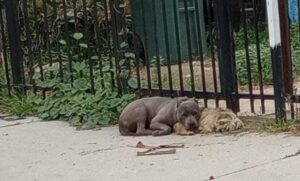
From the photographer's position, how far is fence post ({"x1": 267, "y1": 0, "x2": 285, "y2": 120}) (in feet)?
21.4

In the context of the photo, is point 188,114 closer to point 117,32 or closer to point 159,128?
point 159,128

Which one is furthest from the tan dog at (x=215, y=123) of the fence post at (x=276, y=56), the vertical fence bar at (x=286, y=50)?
the vertical fence bar at (x=286, y=50)

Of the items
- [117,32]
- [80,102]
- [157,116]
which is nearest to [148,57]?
[117,32]

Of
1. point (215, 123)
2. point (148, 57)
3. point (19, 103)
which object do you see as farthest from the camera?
point (19, 103)

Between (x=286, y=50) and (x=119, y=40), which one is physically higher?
(x=119, y=40)

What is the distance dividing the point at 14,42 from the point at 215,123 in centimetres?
349

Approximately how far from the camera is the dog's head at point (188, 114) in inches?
262

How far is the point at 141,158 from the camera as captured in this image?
5.94 metres

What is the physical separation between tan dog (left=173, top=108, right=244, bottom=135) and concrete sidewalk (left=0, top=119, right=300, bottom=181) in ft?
0.36

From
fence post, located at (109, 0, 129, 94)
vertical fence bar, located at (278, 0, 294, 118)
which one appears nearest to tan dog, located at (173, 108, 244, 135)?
vertical fence bar, located at (278, 0, 294, 118)

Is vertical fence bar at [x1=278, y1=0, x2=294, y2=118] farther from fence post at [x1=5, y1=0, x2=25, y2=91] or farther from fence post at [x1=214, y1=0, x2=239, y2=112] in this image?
fence post at [x1=5, y1=0, x2=25, y2=91]

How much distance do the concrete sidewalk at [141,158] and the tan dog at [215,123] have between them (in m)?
0.11

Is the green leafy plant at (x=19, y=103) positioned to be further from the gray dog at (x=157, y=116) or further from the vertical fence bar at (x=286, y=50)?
the vertical fence bar at (x=286, y=50)

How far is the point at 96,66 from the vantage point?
851cm
